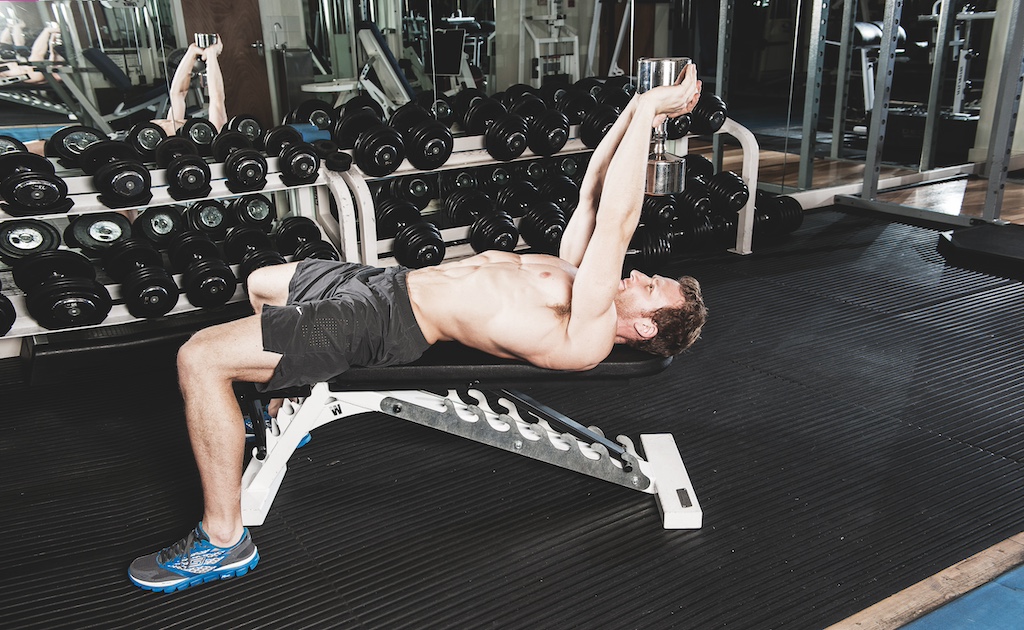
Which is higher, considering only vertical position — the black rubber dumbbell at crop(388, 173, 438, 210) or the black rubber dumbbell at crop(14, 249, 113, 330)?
the black rubber dumbbell at crop(388, 173, 438, 210)

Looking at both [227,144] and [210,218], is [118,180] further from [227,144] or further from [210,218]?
[210,218]

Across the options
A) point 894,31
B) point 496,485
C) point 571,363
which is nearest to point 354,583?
point 496,485

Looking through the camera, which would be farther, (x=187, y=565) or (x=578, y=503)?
(x=578, y=503)

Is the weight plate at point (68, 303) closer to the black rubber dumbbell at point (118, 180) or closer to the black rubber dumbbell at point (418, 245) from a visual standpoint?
the black rubber dumbbell at point (118, 180)

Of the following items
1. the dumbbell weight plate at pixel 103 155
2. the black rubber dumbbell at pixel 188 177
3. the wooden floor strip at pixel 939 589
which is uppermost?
the dumbbell weight plate at pixel 103 155

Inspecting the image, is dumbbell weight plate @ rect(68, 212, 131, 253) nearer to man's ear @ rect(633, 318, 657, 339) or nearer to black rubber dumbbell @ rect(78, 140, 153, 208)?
black rubber dumbbell @ rect(78, 140, 153, 208)

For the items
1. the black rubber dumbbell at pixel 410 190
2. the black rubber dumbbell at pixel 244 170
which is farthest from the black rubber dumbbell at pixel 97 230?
the black rubber dumbbell at pixel 410 190

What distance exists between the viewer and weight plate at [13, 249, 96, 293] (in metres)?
2.83

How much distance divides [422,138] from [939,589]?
253 centimetres

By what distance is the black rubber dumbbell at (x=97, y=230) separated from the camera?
3352mm

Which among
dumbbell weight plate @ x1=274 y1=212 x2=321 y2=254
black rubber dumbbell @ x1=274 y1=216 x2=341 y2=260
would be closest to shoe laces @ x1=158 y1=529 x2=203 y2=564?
black rubber dumbbell @ x1=274 y1=216 x2=341 y2=260

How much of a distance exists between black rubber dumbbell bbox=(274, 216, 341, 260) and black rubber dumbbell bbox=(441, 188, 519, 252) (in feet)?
2.18

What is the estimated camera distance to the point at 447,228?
372 cm

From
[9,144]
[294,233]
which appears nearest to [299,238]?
[294,233]
